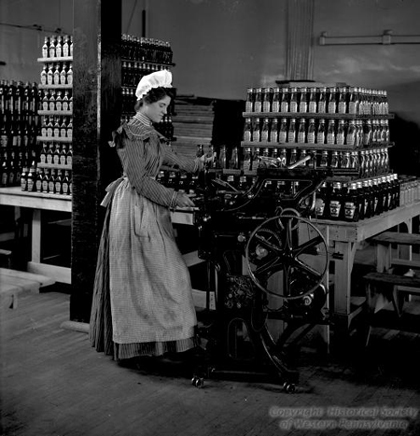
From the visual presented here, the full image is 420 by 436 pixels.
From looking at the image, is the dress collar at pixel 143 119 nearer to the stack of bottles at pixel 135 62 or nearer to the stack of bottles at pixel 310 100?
the stack of bottles at pixel 310 100

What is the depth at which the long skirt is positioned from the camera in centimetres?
441

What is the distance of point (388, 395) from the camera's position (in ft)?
13.6

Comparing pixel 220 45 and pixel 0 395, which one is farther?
pixel 220 45

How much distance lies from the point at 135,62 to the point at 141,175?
354 centimetres

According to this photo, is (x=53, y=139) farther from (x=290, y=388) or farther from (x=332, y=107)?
(x=290, y=388)

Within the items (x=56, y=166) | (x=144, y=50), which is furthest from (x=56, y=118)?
(x=144, y=50)

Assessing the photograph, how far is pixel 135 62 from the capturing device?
7637 mm

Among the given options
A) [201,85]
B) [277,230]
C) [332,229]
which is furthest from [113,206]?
[201,85]

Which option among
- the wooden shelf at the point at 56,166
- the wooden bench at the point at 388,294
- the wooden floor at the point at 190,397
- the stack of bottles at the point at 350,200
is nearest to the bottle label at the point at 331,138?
the stack of bottles at the point at 350,200

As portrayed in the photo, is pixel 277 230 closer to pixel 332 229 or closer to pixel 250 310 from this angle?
pixel 250 310

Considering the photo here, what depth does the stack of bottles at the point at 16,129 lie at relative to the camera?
751 centimetres

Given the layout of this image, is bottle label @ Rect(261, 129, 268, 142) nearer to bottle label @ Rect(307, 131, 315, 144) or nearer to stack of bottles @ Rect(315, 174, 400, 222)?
bottle label @ Rect(307, 131, 315, 144)

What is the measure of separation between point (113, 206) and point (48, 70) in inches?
106

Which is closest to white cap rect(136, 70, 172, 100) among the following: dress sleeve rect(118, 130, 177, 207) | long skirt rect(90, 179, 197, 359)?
dress sleeve rect(118, 130, 177, 207)
